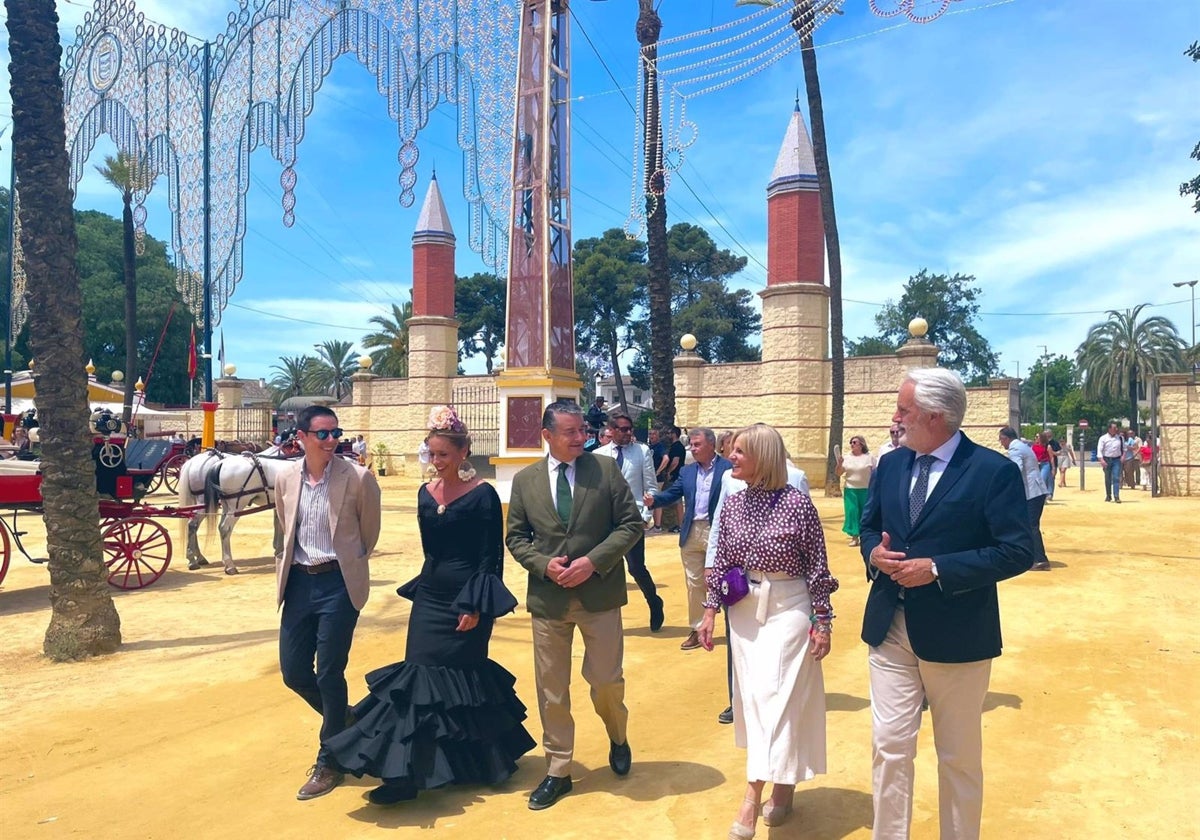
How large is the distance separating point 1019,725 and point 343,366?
198 ft

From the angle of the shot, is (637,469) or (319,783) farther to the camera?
(637,469)

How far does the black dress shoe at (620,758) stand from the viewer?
419 cm

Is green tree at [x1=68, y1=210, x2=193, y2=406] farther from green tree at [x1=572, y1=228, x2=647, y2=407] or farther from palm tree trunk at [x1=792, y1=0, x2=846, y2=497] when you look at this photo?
palm tree trunk at [x1=792, y1=0, x2=846, y2=497]

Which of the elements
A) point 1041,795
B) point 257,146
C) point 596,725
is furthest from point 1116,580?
point 257,146

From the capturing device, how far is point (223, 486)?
11.1 meters

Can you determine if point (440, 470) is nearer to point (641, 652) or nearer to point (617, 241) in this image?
point (641, 652)

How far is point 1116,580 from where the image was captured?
9703 millimetres

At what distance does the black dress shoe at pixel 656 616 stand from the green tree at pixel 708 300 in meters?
39.6

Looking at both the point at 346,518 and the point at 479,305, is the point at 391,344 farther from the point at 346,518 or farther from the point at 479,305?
the point at 346,518

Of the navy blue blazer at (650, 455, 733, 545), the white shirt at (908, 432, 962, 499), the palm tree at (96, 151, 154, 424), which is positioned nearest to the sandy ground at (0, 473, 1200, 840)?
the navy blue blazer at (650, 455, 733, 545)

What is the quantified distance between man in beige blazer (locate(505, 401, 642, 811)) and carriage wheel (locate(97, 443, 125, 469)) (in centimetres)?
759

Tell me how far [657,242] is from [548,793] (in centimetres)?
1249

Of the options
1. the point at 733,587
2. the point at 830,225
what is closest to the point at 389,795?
the point at 733,587

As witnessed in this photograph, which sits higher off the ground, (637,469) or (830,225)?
(830,225)
